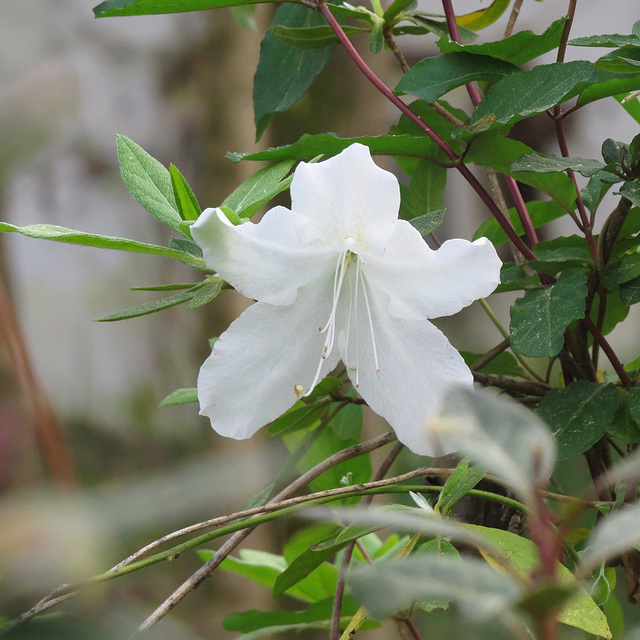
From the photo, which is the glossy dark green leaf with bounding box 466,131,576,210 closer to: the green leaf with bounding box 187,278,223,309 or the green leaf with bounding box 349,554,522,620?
the green leaf with bounding box 187,278,223,309

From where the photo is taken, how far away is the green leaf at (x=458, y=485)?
362mm

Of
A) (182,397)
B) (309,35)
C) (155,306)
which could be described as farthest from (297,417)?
(309,35)

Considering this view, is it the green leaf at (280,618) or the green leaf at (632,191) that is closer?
the green leaf at (632,191)

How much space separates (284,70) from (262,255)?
28 cm

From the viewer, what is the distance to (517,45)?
46 centimetres

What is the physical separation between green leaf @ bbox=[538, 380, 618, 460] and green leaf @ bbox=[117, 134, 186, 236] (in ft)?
0.86

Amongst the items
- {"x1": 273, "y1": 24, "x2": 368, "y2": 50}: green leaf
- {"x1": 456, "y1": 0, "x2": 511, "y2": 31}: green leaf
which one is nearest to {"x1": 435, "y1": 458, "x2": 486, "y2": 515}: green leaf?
{"x1": 273, "y1": 24, "x2": 368, "y2": 50}: green leaf

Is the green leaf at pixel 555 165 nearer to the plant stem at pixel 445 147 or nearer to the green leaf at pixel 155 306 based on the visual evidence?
the plant stem at pixel 445 147

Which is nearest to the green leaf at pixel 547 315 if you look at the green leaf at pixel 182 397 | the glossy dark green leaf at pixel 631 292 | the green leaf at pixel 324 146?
the glossy dark green leaf at pixel 631 292

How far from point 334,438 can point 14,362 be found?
0.49m

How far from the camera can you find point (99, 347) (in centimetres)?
191

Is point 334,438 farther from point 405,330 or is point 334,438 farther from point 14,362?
point 14,362

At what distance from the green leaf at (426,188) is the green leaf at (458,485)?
0.94ft

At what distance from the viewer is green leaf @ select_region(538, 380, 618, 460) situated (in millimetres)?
422
